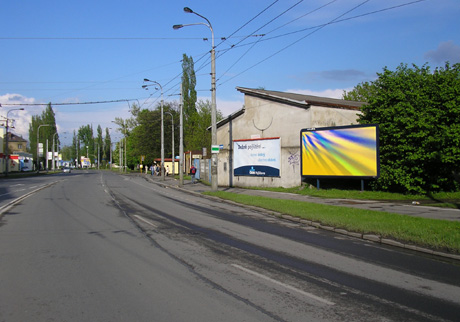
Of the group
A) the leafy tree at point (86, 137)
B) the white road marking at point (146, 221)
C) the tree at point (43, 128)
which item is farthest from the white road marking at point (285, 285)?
the leafy tree at point (86, 137)

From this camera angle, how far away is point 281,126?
27.0m

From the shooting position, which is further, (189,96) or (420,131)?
(189,96)

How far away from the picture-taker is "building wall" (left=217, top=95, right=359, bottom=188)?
25484 mm

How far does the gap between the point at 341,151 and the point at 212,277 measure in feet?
57.5

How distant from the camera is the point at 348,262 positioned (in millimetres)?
7664

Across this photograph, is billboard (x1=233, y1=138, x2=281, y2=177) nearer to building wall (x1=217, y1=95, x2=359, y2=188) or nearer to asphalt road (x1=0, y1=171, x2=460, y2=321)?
building wall (x1=217, y1=95, x2=359, y2=188)

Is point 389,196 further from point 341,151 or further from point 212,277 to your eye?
point 212,277

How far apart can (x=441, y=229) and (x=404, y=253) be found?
2.32 meters

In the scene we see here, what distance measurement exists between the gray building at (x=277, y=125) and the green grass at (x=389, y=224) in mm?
10132

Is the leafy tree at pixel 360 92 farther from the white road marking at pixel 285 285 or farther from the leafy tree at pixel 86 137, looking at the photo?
the leafy tree at pixel 86 137

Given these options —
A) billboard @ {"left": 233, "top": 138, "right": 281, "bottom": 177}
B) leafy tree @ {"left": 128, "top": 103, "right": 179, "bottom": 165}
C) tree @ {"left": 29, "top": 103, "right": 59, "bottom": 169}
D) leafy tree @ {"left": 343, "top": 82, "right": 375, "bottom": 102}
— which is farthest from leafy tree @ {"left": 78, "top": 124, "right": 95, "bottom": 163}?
billboard @ {"left": 233, "top": 138, "right": 281, "bottom": 177}

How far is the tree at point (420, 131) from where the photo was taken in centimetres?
1895

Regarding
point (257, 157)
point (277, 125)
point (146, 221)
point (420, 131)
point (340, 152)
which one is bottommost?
point (146, 221)

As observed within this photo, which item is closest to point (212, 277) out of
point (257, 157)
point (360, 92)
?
point (257, 157)
